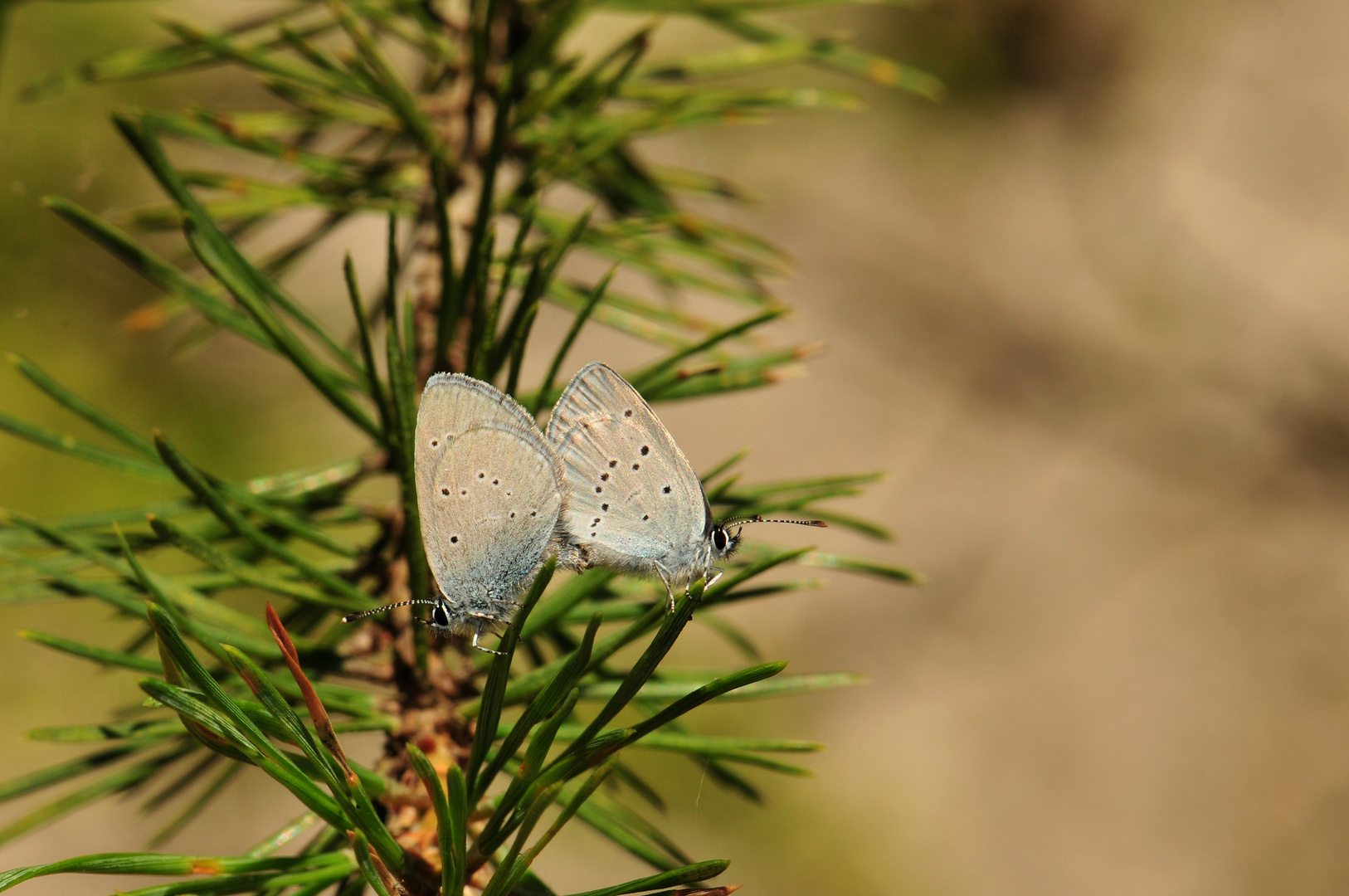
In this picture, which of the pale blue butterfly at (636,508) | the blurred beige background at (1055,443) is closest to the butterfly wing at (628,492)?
the pale blue butterfly at (636,508)

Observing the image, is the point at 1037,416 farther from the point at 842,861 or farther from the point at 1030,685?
the point at 842,861

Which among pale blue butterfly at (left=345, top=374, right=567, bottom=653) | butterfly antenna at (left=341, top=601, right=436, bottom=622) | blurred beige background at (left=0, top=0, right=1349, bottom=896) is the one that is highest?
blurred beige background at (left=0, top=0, right=1349, bottom=896)

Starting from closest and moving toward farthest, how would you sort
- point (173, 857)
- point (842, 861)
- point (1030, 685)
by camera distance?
point (173, 857) < point (842, 861) < point (1030, 685)

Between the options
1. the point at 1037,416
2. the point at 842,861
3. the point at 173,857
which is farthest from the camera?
the point at 1037,416

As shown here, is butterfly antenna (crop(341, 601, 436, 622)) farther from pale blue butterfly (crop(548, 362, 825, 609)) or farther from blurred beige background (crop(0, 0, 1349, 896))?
blurred beige background (crop(0, 0, 1349, 896))

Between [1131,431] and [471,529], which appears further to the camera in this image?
[1131,431]

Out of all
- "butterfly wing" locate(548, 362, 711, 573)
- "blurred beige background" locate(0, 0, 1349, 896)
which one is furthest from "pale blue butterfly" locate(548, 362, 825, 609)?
"blurred beige background" locate(0, 0, 1349, 896)

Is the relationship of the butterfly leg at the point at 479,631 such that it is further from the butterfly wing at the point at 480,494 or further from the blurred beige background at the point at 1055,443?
the blurred beige background at the point at 1055,443

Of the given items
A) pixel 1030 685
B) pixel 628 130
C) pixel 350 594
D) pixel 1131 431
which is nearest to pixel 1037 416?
pixel 1131 431
